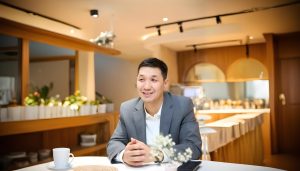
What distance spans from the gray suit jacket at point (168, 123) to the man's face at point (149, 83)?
0.11 meters

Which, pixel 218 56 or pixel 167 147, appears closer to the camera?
pixel 167 147

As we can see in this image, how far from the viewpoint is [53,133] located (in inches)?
141

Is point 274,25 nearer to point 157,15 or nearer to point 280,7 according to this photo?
point 280,7

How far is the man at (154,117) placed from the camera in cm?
152

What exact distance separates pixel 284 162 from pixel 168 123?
4384 millimetres

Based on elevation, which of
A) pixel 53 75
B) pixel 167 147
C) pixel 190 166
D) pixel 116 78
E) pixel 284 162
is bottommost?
pixel 284 162

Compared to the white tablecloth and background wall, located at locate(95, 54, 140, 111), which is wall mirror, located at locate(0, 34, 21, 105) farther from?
background wall, located at locate(95, 54, 140, 111)

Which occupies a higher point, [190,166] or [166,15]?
[166,15]

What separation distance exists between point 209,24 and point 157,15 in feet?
4.37

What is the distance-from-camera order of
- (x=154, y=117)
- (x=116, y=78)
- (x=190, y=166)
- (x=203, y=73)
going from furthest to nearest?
(x=116, y=78)
(x=203, y=73)
(x=154, y=117)
(x=190, y=166)

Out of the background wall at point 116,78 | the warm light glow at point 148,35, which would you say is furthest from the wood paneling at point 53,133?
the background wall at point 116,78

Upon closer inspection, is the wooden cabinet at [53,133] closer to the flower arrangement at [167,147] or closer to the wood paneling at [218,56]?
the flower arrangement at [167,147]

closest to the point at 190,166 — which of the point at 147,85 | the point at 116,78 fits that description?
the point at 147,85

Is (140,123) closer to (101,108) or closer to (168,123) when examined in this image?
(168,123)
